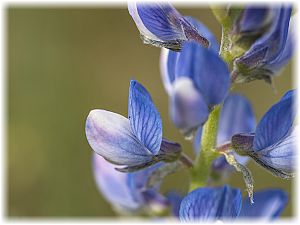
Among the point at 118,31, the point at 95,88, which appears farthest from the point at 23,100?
the point at 118,31

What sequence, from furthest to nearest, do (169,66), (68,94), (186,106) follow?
(68,94) → (169,66) → (186,106)

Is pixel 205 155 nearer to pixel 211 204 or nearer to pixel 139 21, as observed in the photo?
pixel 211 204

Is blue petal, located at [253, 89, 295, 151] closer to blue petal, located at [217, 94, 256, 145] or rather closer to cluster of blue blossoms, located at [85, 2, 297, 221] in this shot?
cluster of blue blossoms, located at [85, 2, 297, 221]

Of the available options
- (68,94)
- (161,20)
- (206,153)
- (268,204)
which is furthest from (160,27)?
(68,94)

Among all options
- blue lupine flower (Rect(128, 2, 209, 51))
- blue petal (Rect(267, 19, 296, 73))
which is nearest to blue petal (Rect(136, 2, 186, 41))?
blue lupine flower (Rect(128, 2, 209, 51))

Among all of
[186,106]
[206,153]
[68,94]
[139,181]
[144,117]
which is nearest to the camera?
[186,106]

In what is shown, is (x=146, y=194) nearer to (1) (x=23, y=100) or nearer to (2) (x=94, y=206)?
(2) (x=94, y=206)

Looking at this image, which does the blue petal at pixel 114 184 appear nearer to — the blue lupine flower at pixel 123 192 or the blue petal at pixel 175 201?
the blue lupine flower at pixel 123 192
